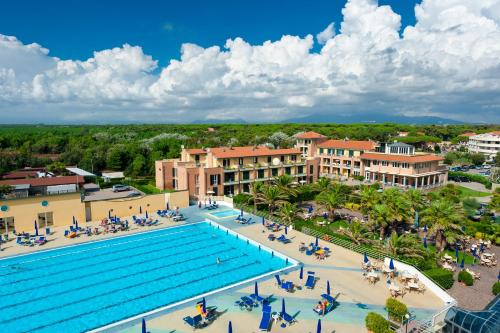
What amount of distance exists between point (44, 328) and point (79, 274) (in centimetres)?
661

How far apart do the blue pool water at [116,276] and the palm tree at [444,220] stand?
12.7 metres

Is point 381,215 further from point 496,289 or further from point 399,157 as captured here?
point 399,157

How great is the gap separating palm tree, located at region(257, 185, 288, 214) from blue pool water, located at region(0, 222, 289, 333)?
7119mm

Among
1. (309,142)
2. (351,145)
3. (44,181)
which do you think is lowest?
(44,181)

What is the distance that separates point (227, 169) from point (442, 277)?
1190 inches

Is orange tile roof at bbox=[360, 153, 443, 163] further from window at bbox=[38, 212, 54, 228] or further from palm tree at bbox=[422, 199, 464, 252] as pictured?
window at bbox=[38, 212, 54, 228]

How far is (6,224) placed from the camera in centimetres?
3133

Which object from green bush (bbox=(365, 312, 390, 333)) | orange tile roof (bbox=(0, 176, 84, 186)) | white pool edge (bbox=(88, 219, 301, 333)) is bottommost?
white pool edge (bbox=(88, 219, 301, 333))

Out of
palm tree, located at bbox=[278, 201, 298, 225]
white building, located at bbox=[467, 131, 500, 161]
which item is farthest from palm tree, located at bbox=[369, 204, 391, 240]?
white building, located at bbox=[467, 131, 500, 161]

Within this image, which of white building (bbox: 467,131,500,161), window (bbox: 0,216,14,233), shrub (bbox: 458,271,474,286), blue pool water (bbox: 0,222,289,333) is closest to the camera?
blue pool water (bbox: 0,222,289,333)

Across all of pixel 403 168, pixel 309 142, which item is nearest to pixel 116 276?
pixel 403 168

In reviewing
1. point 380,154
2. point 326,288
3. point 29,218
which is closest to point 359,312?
point 326,288

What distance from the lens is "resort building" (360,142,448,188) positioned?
172ft

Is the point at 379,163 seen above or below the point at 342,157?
below
